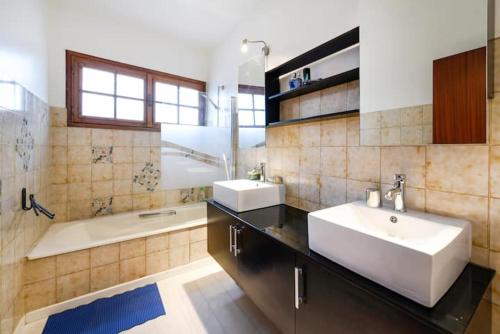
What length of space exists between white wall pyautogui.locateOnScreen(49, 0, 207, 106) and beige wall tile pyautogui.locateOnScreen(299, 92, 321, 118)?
6.27ft

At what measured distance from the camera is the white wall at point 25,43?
135 centimetres

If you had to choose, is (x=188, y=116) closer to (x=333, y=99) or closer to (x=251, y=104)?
(x=251, y=104)

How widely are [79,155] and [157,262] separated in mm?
1409

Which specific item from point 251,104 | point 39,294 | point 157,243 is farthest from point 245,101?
point 39,294

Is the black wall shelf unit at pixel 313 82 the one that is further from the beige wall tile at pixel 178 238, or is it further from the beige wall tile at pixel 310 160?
the beige wall tile at pixel 178 238

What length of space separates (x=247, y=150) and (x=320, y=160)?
3.18 ft

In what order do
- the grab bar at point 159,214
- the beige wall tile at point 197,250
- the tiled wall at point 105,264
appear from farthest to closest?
the grab bar at point 159,214, the beige wall tile at point 197,250, the tiled wall at point 105,264

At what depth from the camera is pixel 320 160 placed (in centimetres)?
154

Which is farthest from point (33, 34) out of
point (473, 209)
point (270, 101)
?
point (473, 209)

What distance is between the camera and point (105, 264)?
182cm

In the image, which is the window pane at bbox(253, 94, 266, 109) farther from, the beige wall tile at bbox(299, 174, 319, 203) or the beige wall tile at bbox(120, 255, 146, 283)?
the beige wall tile at bbox(120, 255, 146, 283)

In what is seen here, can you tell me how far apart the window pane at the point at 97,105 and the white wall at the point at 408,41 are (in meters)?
2.56

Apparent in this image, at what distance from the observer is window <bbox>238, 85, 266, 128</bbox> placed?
2.00 meters

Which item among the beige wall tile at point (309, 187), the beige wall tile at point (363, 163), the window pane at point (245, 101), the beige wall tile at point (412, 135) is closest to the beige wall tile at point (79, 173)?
the window pane at point (245, 101)
